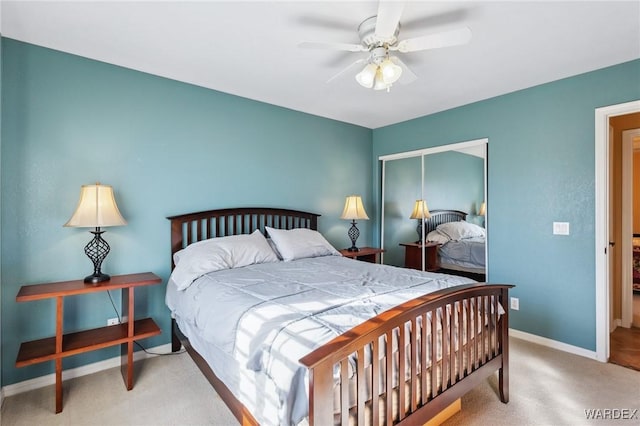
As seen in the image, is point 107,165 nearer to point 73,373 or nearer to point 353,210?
point 73,373

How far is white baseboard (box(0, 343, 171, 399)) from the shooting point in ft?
7.52

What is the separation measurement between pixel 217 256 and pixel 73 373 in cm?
144

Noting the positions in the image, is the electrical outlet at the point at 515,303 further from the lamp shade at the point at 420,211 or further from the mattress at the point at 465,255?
the lamp shade at the point at 420,211

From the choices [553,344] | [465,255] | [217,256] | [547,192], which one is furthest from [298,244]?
[553,344]

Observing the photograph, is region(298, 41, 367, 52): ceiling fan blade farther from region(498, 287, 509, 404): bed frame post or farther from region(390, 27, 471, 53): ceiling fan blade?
region(498, 287, 509, 404): bed frame post

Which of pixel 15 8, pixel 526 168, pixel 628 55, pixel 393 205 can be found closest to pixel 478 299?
pixel 526 168

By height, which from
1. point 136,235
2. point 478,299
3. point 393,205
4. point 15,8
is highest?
point 15,8

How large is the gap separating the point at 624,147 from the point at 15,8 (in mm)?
5516

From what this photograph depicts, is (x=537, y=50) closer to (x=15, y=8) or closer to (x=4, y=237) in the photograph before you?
(x=15, y=8)

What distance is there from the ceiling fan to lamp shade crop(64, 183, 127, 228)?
1.83 meters

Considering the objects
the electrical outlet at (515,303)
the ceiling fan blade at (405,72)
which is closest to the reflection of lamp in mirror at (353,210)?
the electrical outlet at (515,303)

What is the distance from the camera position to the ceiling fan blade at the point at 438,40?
1.80 metres

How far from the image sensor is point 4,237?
7.50 ft

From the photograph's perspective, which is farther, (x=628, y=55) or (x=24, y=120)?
(x=628, y=55)
